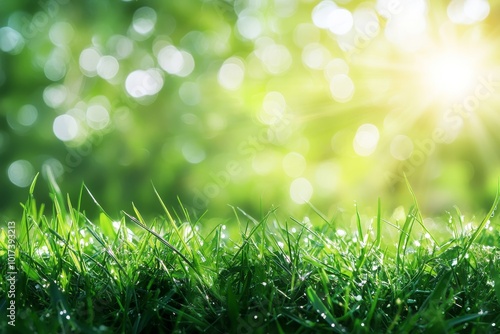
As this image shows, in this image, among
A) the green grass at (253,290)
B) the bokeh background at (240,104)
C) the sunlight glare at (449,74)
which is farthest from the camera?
the bokeh background at (240,104)

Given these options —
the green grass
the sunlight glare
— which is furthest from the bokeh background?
the green grass

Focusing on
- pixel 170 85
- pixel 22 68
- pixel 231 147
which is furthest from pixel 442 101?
pixel 22 68

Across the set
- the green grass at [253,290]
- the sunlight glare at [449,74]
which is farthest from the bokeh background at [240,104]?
the green grass at [253,290]

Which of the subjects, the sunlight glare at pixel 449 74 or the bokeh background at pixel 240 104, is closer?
the sunlight glare at pixel 449 74

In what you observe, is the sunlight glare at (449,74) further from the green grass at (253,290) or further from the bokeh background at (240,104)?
the green grass at (253,290)

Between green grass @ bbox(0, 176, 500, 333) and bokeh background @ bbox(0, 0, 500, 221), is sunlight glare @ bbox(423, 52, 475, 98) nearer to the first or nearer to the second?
bokeh background @ bbox(0, 0, 500, 221)

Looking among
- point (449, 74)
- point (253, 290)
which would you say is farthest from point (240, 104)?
point (253, 290)

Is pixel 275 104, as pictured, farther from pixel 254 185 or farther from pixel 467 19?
pixel 467 19

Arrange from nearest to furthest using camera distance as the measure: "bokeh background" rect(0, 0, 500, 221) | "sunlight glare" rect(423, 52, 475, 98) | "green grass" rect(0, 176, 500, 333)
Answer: "green grass" rect(0, 176, 500, 333) < "sunlight glare" rect(423, 52, 475, 98) < "bokeh background" rect(0, 0, 500, 221)
